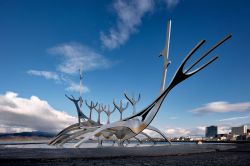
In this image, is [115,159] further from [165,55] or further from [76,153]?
[165,55]

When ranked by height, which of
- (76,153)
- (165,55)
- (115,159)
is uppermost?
(165,55)

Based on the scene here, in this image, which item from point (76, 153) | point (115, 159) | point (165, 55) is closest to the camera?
point (115, 159)

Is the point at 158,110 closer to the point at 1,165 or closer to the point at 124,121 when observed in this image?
the point at 124,121

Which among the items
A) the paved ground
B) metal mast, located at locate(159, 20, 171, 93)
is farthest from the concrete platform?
metal mast, located at locate(159, 20, 171, 93)

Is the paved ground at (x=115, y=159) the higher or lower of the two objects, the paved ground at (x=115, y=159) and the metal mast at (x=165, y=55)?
the lower

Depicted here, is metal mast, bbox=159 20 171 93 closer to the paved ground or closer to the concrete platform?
the concrete platform

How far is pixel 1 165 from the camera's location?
26.6 ft

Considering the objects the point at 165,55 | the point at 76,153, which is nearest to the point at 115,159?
the point at 76,153

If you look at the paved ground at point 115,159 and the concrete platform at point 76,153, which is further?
the concrete platform at point 76,153

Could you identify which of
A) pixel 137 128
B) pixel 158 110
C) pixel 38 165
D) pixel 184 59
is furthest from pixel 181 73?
pixel 38 165

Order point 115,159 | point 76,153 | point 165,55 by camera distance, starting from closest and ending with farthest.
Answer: point 115,159, point 76,153, point 165,55

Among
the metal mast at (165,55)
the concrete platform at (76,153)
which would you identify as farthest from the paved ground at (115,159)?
the metal mast at (165,55)

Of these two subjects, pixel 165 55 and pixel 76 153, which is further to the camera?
pixel 165 55

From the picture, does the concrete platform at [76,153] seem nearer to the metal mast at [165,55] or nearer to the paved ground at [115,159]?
the paved ground at [115,159]
